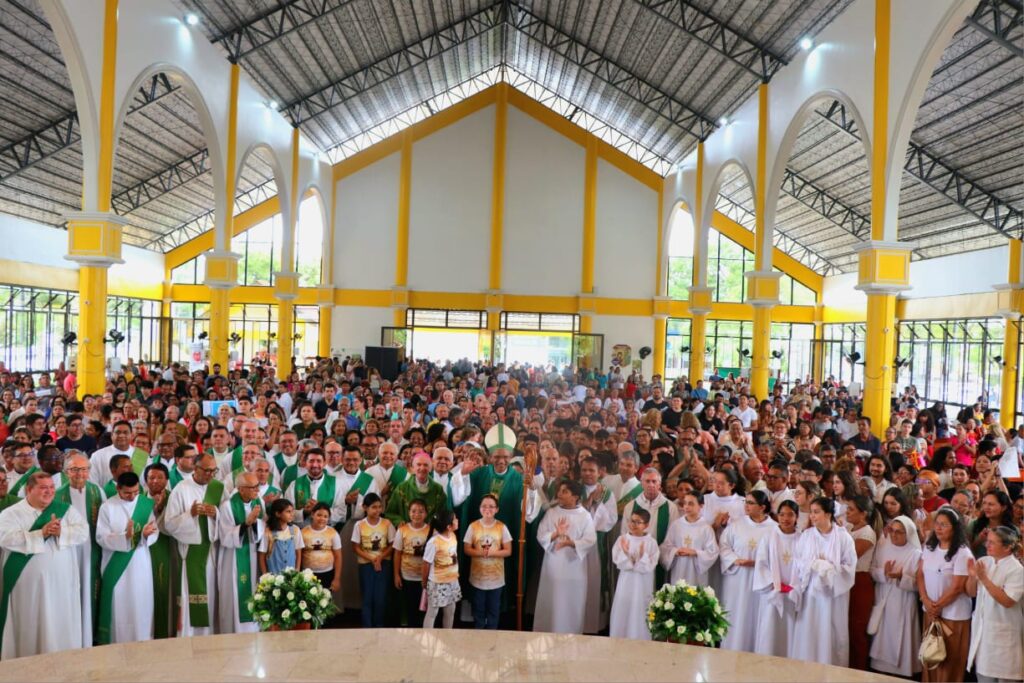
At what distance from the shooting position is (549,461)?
8375 millimetres

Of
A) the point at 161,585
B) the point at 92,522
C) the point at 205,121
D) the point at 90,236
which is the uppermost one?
the point at 205,121

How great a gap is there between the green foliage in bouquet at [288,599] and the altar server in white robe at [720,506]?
10.00ft

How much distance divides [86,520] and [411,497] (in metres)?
2.41

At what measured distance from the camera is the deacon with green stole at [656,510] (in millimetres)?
6948

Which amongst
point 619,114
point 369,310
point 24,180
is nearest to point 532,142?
point 619,114

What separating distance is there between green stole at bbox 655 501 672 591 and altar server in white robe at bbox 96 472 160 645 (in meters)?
3.77

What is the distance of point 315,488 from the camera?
25.1ft

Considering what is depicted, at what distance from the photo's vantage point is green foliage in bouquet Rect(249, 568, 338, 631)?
18.7 feet

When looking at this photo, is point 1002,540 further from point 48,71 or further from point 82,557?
point 48,71

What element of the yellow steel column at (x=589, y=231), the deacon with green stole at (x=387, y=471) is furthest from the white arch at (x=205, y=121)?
the yellow steel column at (x=589, y=231)

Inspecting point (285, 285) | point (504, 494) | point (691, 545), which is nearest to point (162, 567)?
point (504, 494)

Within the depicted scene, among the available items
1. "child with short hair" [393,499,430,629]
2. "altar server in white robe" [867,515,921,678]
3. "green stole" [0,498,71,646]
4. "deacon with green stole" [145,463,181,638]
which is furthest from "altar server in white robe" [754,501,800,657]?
"green stole" [0,498,71,646]

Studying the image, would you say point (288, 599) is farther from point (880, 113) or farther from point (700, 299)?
point (700, 299)

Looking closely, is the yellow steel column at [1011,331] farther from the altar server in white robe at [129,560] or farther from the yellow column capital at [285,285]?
the altar server in white robe at [129,560]
